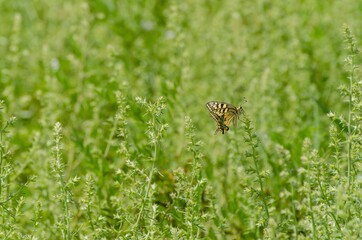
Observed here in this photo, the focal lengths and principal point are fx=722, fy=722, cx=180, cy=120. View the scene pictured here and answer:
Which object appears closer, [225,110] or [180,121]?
[225,110]

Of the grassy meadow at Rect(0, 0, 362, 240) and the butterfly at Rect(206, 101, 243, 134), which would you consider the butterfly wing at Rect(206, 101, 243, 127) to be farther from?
the grassy meadow at Rect(0, 0, 362, 240)

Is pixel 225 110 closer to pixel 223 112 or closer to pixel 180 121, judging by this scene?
pixel 223 112

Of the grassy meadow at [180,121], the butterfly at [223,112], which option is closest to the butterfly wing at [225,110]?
the butterfly at [223,112]

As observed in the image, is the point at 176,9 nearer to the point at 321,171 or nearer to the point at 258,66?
the point at 258,66

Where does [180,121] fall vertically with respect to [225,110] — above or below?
above

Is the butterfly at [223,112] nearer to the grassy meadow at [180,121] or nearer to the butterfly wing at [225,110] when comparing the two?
the butterfly wing at [225,110]

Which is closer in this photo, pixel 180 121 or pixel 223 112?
pixel 223 112

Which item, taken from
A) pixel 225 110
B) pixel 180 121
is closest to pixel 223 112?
pixel 225 110
